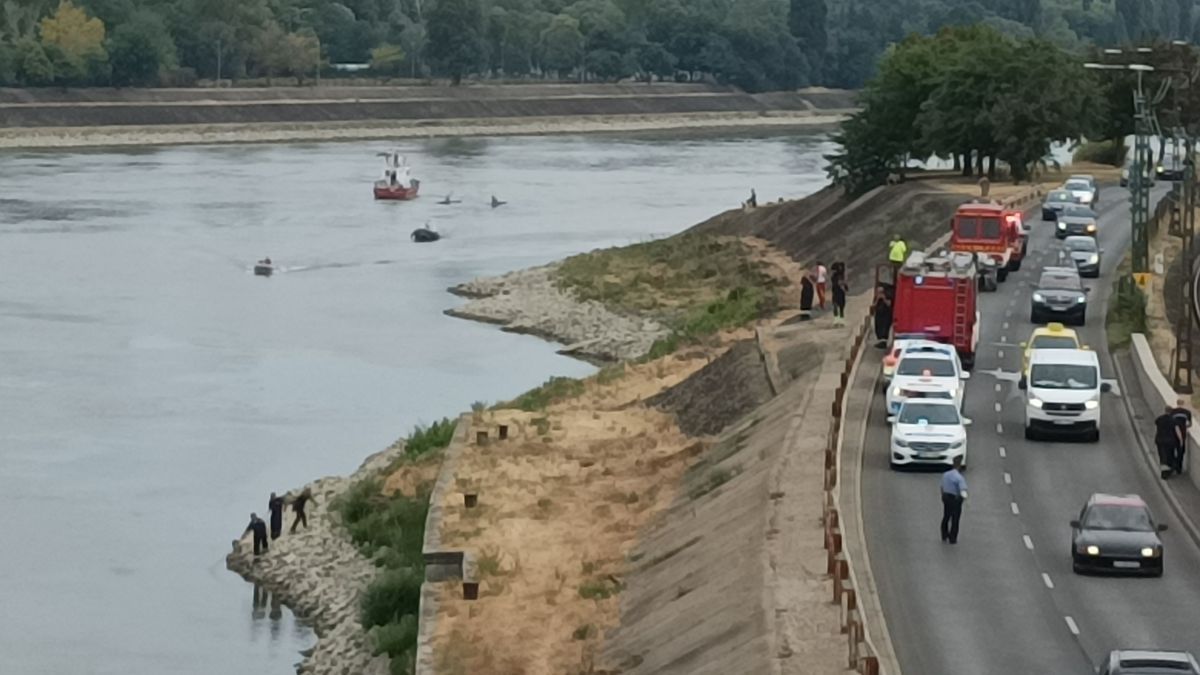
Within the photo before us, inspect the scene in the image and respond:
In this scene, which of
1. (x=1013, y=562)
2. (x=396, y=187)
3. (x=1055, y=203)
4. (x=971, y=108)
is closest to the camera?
(x=1013, y=562)

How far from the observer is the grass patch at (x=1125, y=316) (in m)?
48.6

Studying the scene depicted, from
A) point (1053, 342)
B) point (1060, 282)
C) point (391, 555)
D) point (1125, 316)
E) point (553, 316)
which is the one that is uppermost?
point (1053, 342)

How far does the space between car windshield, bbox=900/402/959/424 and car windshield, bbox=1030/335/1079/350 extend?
6.02 meters

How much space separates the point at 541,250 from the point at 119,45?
99.8 m

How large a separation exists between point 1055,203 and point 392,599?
44455 millimetres

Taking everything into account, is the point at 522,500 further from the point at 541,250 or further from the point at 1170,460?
the point at 541,250

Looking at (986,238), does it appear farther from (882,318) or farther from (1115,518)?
(1115,518)

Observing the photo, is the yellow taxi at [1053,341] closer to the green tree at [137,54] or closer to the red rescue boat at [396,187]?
the red rescue boat at [396,187]

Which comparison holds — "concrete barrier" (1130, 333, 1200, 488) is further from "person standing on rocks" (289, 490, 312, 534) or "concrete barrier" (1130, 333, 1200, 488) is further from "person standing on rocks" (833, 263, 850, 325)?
"person standing on rocks" (289, 490, 312, 534)

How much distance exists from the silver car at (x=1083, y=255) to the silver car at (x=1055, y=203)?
36.9 ft

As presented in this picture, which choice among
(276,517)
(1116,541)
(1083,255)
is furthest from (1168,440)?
(1083,255)

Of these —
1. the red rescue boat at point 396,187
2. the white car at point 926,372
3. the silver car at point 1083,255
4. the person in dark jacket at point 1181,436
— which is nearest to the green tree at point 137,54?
the red rescue boat at point 396,187

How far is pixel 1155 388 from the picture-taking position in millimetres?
41781

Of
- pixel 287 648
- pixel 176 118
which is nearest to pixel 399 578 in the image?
pixel 287 648
